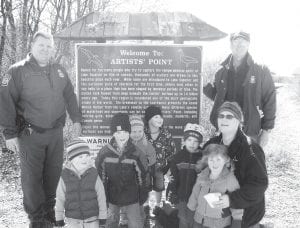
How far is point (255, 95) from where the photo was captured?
187 inches

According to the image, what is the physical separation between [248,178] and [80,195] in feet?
6.00

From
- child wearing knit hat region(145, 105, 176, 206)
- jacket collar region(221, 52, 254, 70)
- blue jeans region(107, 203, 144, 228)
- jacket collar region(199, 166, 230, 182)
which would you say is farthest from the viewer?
child wearing knit hat region(145, 105, 176, 206)

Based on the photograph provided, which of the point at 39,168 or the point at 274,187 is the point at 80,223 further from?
the point at 274,187

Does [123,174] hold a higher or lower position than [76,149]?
lower

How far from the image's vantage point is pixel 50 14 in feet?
44.1

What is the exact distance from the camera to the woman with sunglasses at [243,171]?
366cm

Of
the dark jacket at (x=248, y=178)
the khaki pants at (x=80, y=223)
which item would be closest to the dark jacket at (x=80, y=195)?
the khaki pants at (x=80, y=223)

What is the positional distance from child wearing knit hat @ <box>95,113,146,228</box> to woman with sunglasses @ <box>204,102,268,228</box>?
111 cm

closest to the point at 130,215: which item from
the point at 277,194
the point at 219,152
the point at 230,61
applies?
the point at 219,152

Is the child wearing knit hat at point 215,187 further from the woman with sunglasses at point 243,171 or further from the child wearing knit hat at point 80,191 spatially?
the child wearing knit hat at point 80,191

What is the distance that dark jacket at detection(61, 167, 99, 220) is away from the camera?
4.07 metres

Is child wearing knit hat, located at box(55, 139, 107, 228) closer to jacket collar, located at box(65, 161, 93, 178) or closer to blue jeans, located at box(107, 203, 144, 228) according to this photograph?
jacket collar, located at box(65, 161, 93, 178)

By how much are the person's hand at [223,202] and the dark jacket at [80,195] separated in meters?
1.37

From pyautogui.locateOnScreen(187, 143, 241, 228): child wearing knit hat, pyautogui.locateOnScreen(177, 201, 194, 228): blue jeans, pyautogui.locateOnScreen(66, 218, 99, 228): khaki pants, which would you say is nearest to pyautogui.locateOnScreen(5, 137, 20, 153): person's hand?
pyautogui.locateOnScreen(66, 218, 99, 228): khaki pants
